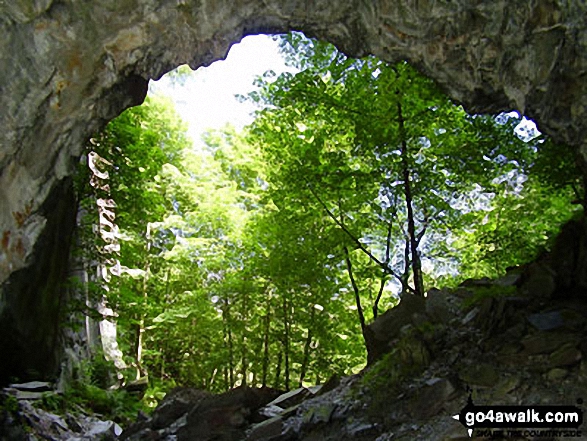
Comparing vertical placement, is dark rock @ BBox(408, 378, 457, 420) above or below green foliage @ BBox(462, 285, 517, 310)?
below

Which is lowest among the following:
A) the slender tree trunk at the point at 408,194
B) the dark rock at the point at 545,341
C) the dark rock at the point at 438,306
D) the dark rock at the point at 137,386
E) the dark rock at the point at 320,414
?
the dark rock at the point at 320,414

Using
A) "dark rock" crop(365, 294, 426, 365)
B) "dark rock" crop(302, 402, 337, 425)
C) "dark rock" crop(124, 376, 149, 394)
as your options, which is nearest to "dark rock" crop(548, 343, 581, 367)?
"dark rock" crop(365, 294, 426, 365)

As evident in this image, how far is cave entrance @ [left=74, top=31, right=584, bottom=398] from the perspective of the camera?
964 centimetres

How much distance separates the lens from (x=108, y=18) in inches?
246

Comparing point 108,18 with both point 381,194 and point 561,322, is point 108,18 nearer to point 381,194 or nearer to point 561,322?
point 381,194

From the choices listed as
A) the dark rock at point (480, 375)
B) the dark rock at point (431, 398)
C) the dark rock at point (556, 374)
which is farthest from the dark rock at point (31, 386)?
the dark rock at point (556, 374)

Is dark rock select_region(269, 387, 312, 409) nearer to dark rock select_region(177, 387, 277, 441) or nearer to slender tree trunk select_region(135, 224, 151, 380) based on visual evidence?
dark rock select_region(177, 387, 277, 441)

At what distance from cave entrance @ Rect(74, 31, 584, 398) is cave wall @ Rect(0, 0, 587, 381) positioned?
204 cm

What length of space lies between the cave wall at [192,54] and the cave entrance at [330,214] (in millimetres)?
2039

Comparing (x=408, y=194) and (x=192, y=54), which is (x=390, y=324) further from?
(x=192, y=54)

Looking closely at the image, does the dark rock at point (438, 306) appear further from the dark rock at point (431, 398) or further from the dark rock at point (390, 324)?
the dark rock at point (431, 398)

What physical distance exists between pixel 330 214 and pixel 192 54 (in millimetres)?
A: 5016

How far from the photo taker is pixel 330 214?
1091 cm

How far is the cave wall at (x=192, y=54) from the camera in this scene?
5840mm
